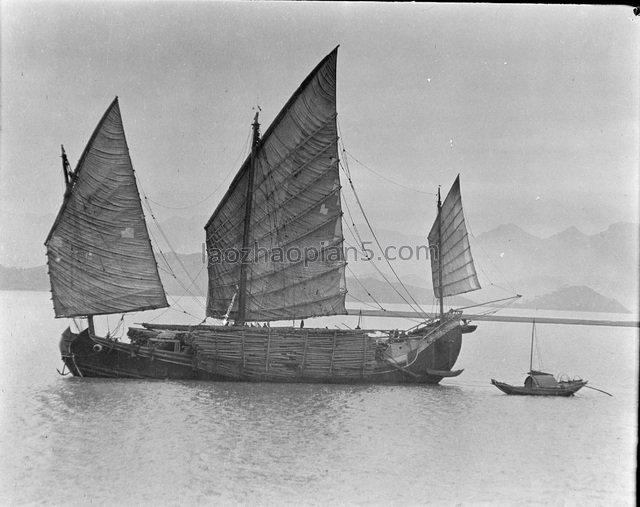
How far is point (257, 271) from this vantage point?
21812 mm

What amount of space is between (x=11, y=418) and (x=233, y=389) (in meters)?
6.46

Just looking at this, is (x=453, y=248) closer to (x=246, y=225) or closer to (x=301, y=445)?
(x=246, y=225)

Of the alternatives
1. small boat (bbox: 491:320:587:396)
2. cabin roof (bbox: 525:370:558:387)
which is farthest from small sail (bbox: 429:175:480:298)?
small boat (bbox: 491:320:587:396)

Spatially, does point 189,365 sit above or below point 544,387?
above

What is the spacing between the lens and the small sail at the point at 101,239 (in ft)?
61.8

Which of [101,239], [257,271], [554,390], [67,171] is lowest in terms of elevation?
[554,390]

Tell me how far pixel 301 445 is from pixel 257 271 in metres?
9.55

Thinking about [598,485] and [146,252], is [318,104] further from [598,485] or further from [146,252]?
[598,485]

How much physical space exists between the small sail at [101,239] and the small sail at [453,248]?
11.2 m

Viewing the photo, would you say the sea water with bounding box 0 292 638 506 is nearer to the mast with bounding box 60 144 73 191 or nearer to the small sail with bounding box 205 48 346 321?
the small sail with bounding box 205 48 346 321

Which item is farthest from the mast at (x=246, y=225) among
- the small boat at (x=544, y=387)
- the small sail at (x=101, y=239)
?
the small boat at (x=544, y=387)

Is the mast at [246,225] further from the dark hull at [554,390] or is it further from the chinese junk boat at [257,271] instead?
the dark hull at [554,390]

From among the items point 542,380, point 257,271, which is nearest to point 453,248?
point 542,380

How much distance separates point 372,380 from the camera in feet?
69.4
